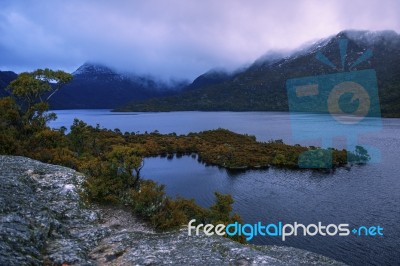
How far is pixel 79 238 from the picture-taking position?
16984 mm

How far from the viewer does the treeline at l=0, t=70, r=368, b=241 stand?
21.7 meters

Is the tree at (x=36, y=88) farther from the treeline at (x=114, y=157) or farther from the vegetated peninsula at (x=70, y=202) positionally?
the vegetated peninsula at (x=70, y=202)

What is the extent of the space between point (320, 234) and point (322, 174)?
44.6 meters

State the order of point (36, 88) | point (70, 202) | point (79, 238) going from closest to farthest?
point (79, 238) → point (70, 202) → point (36, 88)

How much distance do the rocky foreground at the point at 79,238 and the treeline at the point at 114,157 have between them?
1.44m

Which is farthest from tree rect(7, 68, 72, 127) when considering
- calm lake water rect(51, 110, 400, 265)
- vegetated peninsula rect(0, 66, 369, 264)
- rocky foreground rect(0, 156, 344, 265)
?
rocky foreground rect(0, 156, 344, 265)

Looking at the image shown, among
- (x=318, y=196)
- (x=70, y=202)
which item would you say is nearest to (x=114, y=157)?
(x=70, y=202)

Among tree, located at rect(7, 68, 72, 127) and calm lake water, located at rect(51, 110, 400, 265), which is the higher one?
tree, located at rect(7, 68, 72, 127)

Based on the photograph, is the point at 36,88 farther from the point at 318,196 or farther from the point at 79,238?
the point at 318,196

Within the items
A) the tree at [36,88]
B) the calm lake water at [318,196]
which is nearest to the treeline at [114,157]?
the tree at [36,88]

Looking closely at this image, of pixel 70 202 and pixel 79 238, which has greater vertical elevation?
pixel 70 202

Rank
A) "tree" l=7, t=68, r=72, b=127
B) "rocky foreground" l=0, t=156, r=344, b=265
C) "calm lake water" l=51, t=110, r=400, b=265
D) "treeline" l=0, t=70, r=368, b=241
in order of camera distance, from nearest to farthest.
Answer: "rocky foreground" l=0, t=156, r=344, b=265 < "treeline" l=0, t=70, r=368, b=241 < "calm lake water" l=51, t=110, r=400, b=265 < "tree" l=7, t=68, r=72, b=127

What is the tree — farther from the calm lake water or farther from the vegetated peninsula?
the calm lake water

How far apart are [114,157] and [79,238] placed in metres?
9.89
